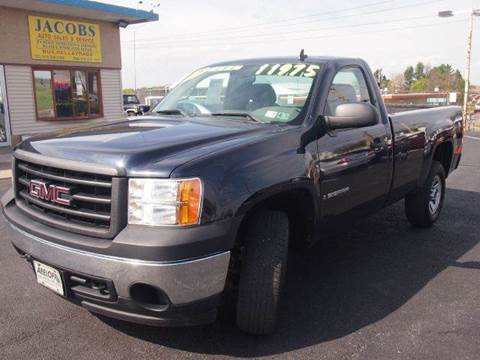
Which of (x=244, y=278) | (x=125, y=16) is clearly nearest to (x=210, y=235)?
(x=244, y=278)

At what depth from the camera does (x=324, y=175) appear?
10.9ft

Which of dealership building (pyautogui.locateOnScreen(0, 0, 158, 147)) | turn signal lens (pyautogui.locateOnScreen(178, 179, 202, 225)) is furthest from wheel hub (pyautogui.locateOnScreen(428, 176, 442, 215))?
dealership building (pyautogui.locateOnScreen(0, 0, 158, 147))

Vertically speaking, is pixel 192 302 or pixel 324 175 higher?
pixel 324 175

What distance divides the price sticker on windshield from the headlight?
1.74 metres

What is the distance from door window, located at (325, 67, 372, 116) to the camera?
3.80 m

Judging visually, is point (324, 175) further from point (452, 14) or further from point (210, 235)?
point (452, 14)

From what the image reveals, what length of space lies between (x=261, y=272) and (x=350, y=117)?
1.30 meters

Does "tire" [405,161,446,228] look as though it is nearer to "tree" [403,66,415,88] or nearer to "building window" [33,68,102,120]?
"building window" [33,68,102,120]

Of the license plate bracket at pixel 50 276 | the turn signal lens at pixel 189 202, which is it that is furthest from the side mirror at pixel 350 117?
the license plate bracket at pixel 50 276

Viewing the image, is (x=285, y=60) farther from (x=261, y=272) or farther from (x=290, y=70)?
(x=261, y=272)

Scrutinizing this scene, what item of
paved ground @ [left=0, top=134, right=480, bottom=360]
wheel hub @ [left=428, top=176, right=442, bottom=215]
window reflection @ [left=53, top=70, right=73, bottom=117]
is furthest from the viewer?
window reflection @ [left=53, top=70, right=73, bottom=117]

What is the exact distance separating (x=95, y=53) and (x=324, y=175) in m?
14.6

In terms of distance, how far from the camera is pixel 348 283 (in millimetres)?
3941

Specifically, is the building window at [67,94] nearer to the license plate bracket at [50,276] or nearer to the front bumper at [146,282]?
the license plate bracket at [50,276]
